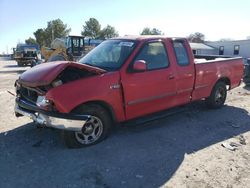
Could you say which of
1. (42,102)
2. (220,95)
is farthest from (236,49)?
(42,102)

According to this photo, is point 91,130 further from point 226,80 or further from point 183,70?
point 226,80

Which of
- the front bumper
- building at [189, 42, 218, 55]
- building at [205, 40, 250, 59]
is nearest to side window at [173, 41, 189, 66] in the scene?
the front bumper

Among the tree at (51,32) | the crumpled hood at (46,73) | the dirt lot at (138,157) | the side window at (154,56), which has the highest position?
the tree at (51,32)

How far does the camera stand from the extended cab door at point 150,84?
18.5 feet

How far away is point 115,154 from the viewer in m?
4.96

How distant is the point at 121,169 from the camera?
4.42m

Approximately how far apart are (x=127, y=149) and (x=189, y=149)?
3.64ft

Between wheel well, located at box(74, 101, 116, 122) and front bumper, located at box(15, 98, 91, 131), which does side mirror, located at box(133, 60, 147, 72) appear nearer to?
wheel well, located at box(74, 101, 116, 122)

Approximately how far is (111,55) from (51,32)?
250ft

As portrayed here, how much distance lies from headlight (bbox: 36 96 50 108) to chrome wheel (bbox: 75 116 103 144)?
A: 2.52 ft

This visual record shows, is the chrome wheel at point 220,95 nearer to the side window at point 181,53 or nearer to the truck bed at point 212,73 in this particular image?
the truck bed at point 212,73

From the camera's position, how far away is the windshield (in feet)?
18.7

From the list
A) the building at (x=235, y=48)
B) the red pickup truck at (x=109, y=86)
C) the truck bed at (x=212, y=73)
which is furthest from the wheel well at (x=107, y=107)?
the building at (x=235, y=48)

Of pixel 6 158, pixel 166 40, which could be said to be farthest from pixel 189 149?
pixel 6 158
